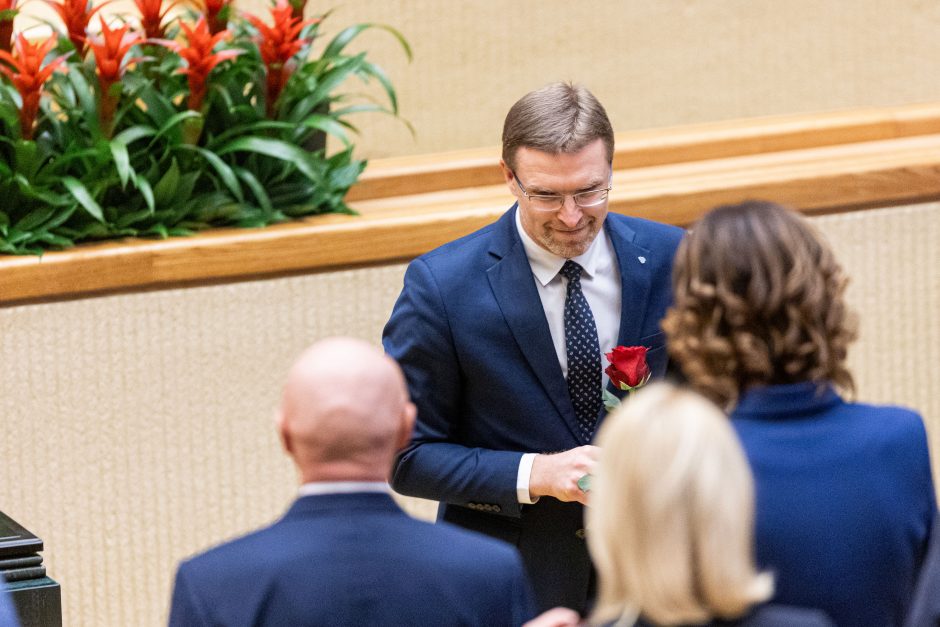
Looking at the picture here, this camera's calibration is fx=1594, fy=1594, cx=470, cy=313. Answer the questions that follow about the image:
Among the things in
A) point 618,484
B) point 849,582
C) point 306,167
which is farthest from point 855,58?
point 618,484

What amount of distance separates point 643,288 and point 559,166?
273 mm

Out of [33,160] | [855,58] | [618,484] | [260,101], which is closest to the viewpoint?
[618,484]

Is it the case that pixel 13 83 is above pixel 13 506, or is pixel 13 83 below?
above

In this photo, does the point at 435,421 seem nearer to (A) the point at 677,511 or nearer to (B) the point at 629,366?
(B) the point at 629,366

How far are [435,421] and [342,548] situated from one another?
0.98m

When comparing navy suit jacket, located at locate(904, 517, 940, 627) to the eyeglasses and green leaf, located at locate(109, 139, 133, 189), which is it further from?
green leaf, located at locate(109, 139, 133, 189)

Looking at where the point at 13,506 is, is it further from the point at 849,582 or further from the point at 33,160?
the point at 849,582

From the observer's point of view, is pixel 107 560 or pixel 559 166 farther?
pixel 107 560

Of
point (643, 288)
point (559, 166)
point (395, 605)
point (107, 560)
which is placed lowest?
point (107, 560)

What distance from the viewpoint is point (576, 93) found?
9.19ft

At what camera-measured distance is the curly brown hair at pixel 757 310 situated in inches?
74.3

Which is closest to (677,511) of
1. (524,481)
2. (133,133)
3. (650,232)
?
(524,481)

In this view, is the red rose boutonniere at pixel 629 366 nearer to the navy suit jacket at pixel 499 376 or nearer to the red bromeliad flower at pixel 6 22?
the navy suit jacket at pixel 499 376

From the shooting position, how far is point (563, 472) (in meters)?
2.59
